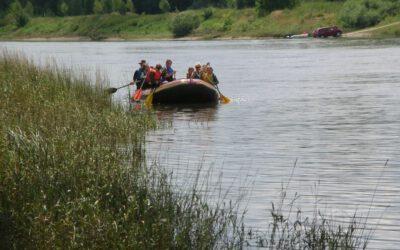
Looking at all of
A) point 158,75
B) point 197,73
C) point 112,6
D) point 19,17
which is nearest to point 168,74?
point 158,75

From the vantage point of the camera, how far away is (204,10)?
427 feet

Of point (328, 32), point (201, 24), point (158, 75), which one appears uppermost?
point (158, 75)

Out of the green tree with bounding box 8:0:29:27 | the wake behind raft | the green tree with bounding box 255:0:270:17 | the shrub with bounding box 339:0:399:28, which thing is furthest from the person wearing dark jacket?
the green tree with bounding box 8:0:29:27

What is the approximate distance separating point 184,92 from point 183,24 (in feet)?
295

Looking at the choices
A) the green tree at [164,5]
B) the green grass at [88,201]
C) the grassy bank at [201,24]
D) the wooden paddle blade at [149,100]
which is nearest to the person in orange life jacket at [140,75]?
the wooden paddle blade at [149,100]

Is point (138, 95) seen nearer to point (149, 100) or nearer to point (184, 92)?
point (149, 100)

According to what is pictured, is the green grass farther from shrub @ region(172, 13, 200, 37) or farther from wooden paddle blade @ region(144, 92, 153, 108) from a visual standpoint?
shrub @ region(172, 13, 200, 37)

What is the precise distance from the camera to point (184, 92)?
112ft

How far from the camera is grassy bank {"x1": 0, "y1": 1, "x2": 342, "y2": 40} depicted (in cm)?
11194

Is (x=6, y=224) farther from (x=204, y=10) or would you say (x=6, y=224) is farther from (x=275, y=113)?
(x=204, y=10)

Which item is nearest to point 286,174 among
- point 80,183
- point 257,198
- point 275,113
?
point 257,198

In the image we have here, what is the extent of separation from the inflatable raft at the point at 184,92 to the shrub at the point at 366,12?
70980mm

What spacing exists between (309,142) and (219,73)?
106 ft

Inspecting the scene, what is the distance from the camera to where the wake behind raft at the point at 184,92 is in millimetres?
33906
